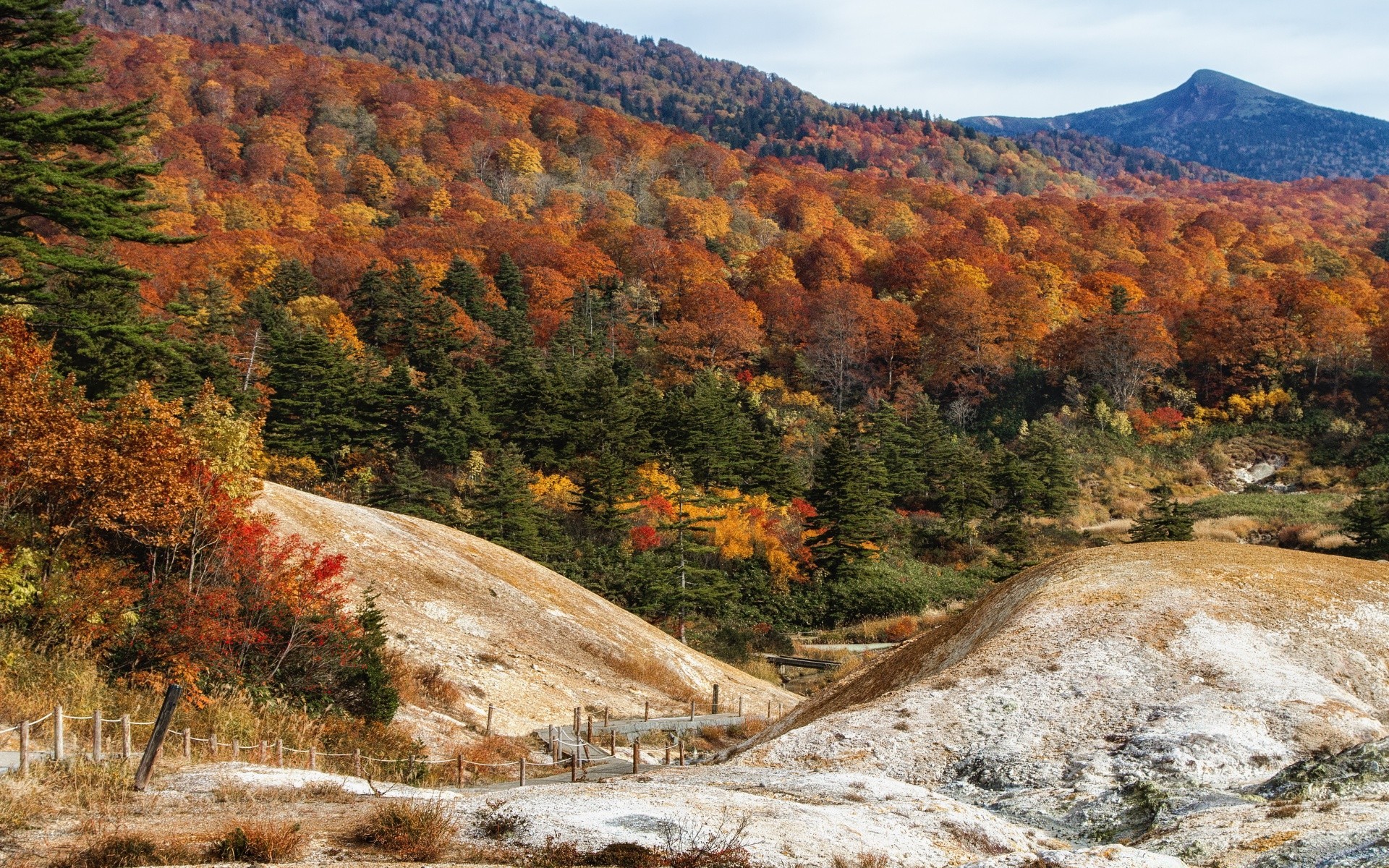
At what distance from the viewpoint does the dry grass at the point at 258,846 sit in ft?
33.5

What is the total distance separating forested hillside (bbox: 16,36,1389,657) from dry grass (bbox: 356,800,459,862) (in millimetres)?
22317

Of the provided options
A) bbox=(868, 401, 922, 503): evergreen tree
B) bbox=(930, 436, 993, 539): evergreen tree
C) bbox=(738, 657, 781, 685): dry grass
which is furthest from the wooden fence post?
bbox=(930, 436, 993, 539): evergreen tree

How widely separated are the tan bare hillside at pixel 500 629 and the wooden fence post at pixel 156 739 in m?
14.2

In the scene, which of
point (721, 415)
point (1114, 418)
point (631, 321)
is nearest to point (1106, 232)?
point (1114, 418)

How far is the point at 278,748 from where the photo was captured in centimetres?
1812

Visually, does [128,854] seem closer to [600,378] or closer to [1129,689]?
[1129,689]

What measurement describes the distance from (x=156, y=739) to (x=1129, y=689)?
52.4 ft

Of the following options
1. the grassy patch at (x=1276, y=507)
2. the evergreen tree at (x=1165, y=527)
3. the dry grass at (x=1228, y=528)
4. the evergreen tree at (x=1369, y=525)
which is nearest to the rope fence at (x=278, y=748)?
the evergreen tree at (x=1165, y=527)

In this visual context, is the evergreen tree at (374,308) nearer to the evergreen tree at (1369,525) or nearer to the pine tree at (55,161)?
the pine tree at (55,161)

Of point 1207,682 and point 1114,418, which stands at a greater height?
point 1114,418

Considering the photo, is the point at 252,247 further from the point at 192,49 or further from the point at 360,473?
the point at 192,49

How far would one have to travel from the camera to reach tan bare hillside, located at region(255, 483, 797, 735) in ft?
102

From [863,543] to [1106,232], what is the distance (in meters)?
88.6

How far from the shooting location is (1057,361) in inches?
3676
